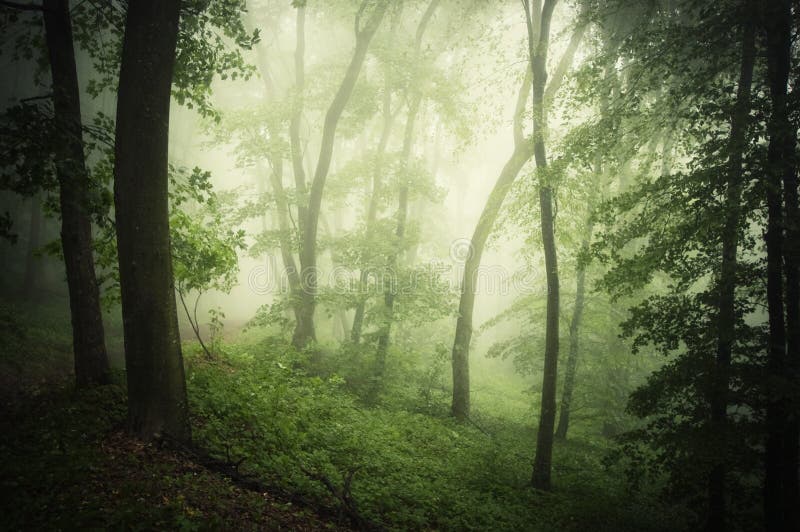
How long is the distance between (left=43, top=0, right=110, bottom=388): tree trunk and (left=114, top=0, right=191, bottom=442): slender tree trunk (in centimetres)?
150

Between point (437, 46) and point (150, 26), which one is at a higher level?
point (437, 46)

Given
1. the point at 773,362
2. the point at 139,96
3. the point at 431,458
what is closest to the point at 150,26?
the point at 139,96

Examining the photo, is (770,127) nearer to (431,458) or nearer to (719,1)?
(719,1)

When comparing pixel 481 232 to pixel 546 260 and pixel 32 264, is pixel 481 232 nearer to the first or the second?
pixel 546 260

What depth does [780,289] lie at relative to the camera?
621 cm

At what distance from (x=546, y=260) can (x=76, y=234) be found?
8.43m

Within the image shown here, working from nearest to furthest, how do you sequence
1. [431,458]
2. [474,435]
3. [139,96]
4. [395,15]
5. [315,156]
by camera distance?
[139,96] → [431,458] → [474,435] → [395,15] → [315,156]

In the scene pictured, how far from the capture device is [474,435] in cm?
1126

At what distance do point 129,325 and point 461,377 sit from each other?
9597 mm

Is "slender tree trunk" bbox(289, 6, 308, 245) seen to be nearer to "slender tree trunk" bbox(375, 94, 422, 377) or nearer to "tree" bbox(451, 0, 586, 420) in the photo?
"slender tree trunk" bbox(375, 94, 422, 377)

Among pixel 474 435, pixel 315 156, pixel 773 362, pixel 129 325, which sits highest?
pixel 315 156

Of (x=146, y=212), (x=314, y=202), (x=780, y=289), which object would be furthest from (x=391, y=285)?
(x=780, y=289)

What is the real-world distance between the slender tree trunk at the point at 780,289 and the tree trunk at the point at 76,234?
10.0 metres

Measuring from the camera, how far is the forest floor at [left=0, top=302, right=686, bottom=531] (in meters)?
4.25
